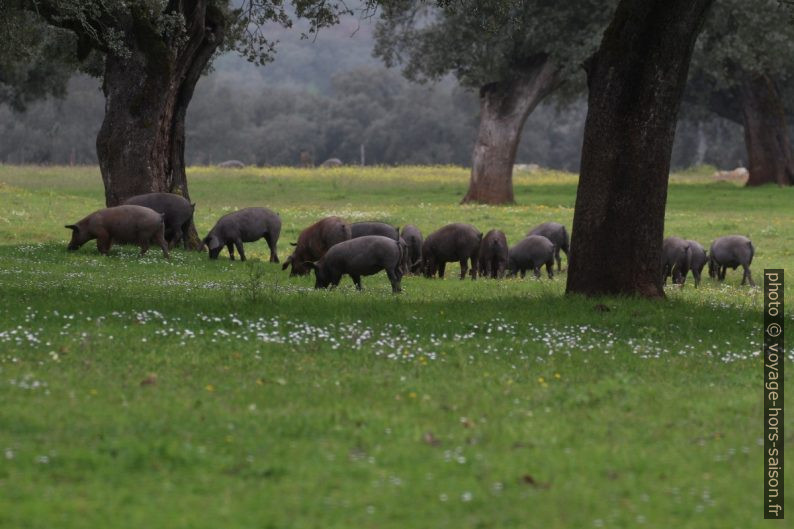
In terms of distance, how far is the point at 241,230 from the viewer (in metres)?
27.0

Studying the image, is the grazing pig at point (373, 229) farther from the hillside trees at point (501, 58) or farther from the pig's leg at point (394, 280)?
the hillside trees at point (501, 58)

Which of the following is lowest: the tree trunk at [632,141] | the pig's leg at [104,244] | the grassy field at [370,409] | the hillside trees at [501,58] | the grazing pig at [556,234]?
the pig's leg at [104,244]

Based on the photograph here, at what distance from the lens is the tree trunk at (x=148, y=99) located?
2686cm

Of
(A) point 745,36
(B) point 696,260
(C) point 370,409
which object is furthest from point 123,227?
(A) point 745,36

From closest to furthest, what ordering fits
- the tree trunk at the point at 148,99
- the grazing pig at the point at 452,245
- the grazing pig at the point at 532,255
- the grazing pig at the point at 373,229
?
the grazing pig at the point at 373,229
the grazing pig at the point at 452,245
the tree trunk at the point at 148,99
the grazing pig at the point at 532,255

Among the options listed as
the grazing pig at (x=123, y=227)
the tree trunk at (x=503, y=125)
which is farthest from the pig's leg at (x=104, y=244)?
the tree trunk at (x=503, y=125)

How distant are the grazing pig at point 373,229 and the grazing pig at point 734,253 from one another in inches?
330

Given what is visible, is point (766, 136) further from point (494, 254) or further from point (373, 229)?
point (373, 229)

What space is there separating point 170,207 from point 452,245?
645 cm

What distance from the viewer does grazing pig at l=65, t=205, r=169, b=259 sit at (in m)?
→ 25.1

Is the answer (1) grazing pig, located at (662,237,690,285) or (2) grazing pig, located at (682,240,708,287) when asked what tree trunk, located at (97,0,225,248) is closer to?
(1) grazing pig, located at (662,237,690,285)

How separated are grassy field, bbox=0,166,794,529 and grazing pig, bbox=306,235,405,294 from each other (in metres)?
1.52

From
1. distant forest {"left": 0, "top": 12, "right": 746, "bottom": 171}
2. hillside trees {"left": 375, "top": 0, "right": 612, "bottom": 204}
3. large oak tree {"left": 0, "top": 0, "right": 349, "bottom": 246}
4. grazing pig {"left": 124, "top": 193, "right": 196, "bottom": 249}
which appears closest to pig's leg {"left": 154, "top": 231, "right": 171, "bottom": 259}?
grazing pig {"left": 124, "top": 193, "right": 196, "bottom": 249}

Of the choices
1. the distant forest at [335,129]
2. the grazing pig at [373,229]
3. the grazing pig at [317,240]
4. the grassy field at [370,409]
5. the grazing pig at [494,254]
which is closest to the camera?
the grassy field at [370,409]
